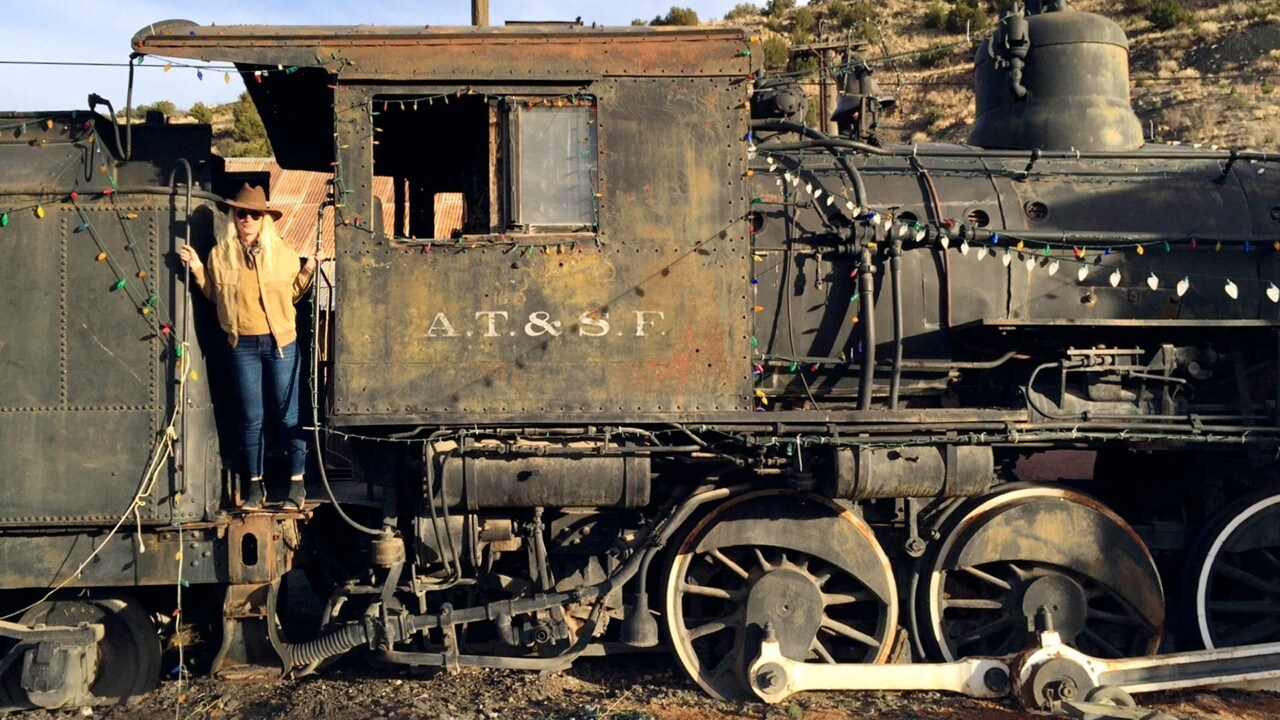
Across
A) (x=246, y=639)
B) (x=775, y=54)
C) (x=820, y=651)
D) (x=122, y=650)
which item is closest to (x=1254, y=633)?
(x=820, y=651)

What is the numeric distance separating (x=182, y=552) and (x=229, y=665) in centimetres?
75

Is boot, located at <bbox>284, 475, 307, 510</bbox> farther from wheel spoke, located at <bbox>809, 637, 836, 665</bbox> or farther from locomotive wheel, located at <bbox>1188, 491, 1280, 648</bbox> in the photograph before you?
locomotive wheel, located at <bbox>1188, 491, 1280, 648</bbox>

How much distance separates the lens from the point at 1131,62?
1156 inches

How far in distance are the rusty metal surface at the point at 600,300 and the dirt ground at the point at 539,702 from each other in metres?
1.65

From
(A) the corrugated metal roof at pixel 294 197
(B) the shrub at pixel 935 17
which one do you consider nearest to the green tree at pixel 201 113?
(A) the corrugated metal roof at pixel 294 197

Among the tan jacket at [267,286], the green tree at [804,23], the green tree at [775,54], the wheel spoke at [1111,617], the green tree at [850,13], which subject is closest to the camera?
the tan jacket at [267,286]

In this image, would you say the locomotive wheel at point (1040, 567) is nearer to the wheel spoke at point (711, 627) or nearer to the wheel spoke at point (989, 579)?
the wheel spoke at point (989, 579)

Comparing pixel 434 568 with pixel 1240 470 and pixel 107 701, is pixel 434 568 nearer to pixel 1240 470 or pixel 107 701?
pixel 107 701

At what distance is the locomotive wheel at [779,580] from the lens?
17.9 feet

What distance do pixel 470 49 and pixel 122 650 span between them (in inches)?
163

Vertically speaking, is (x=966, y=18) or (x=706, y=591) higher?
(x=966, y=18)

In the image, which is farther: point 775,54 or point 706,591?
point 775,54

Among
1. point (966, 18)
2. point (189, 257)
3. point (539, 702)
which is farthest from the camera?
point (966, 18)

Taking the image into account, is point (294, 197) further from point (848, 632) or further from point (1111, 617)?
point (1111, 617)
